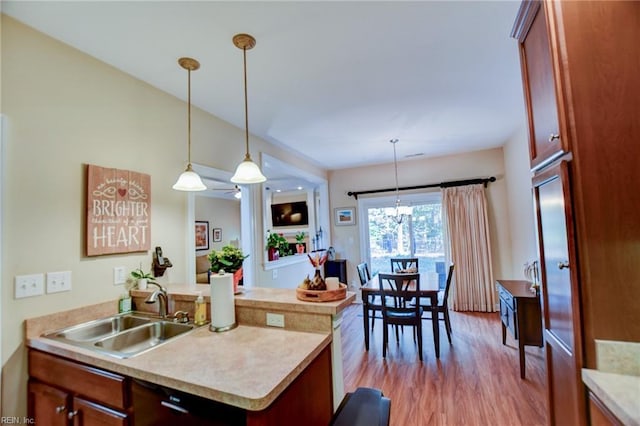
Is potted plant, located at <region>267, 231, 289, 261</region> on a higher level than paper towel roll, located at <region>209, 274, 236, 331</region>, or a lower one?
higher

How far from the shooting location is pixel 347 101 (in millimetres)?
2732

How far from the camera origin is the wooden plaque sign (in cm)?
184

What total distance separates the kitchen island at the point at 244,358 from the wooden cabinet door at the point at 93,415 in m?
0.05

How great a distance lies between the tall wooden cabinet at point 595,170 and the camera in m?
1.02

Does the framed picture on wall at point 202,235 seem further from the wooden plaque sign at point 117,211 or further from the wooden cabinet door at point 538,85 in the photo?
the wooden cabinet door at point 538,85

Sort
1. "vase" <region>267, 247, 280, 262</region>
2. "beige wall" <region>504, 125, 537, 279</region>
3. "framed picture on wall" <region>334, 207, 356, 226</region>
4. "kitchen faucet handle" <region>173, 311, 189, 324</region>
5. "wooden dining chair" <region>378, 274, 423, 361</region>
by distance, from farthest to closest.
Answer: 1. "framed picture on wall" <region>334, 207, 356, 226</region>
2. "vase" <region>267, 247, 280, 262</region>
3. "beige wall" <region>504, 125, 537, 279</region>
4. "wooden dining chair" <region>378, 274, 423, 361</region>
5. "kitchen faucet handle" <region>173, 311, 189, 324</region>

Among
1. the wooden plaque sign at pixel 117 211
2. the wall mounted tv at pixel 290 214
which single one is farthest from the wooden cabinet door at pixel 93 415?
the wall mounted tv at pixel 290 214

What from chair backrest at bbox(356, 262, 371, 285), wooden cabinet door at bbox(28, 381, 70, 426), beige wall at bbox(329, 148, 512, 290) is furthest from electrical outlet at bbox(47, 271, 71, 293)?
beige wall at bbox(329, 148, 512, 290)

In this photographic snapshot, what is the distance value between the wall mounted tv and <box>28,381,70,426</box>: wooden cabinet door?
15.9 ft

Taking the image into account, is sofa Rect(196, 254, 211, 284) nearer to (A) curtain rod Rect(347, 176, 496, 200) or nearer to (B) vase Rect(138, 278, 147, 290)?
(B) vase Rect(138, 278, 147, 290)

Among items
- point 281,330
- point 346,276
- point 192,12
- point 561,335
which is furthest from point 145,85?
point 346,276

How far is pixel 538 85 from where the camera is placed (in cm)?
132

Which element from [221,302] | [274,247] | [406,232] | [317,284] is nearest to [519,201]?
[406,232]

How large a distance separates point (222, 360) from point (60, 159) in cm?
162
